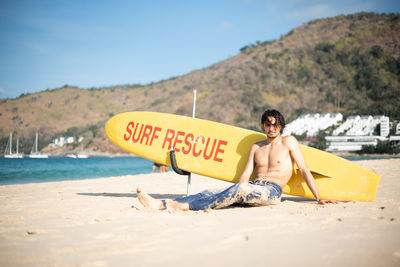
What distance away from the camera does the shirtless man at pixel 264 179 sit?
2625mm

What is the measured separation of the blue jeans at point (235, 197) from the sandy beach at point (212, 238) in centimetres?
9

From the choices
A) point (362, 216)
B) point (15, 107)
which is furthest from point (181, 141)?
point (15, 107)

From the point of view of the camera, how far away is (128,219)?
2385 mm

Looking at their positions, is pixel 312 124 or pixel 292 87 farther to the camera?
pixel 292 87

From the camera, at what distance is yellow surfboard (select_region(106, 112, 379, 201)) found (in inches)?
128

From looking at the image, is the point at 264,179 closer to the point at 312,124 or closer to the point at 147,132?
the point at 147,132

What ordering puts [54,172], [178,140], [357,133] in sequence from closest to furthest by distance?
[178,140] → [54,172] → [357,133]

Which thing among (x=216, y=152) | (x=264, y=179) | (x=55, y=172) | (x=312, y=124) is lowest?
(x=55, y=172)

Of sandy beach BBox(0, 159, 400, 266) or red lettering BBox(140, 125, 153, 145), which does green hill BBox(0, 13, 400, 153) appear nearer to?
red lettering BBox(140, 125, 153, 145)

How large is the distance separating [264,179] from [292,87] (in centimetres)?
4574

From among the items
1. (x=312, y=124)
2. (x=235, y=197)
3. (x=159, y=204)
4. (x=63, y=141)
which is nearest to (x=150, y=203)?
(x=159, y=204)

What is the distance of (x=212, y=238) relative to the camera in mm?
1723

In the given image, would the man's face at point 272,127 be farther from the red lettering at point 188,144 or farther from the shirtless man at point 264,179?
the red lettering at point 188,144

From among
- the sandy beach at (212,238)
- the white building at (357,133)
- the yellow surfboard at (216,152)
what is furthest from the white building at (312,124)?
the sandy beach at (212,238)
